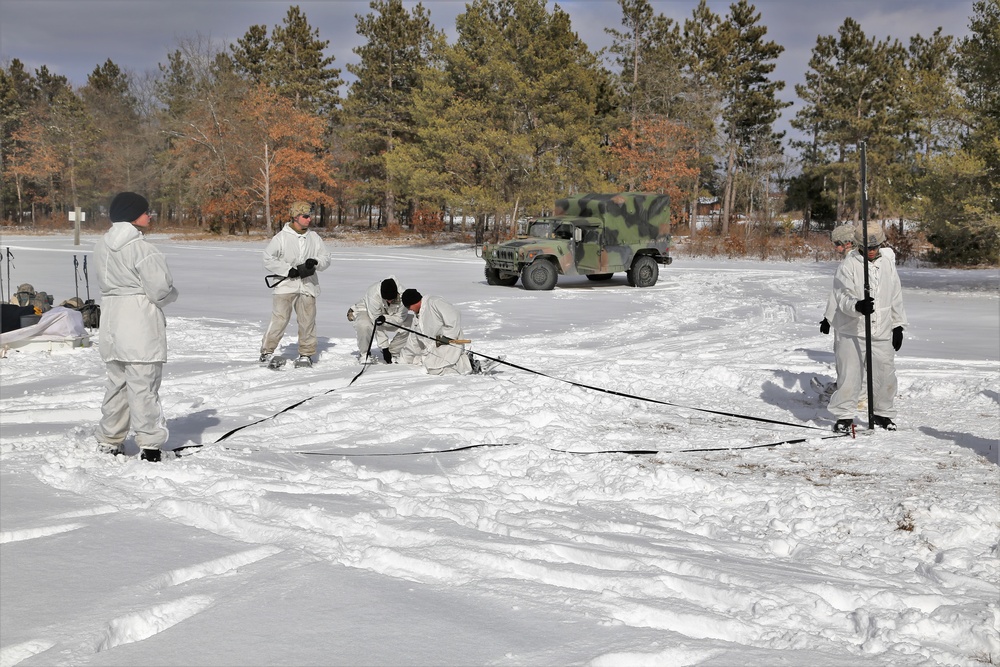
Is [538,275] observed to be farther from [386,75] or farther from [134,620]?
[386,75]

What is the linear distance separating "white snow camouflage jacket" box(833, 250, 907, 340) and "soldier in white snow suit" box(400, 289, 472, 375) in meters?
3.78

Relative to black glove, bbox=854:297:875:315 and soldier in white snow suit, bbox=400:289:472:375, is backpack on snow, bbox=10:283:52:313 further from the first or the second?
black glove, bbox=854:297:875:315

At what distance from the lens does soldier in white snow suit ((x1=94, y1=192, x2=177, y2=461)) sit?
17.2ft

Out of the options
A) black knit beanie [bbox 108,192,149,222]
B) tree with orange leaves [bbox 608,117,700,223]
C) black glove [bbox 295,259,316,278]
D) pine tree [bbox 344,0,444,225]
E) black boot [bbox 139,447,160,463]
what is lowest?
black boot [bbox 139,447,160,463]

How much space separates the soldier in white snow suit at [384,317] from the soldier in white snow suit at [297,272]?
505 millimetres

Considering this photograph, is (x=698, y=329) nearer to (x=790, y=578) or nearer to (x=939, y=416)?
(x=939, y=416)

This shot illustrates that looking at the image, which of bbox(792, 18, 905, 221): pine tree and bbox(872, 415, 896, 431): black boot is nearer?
bbox(872, 415, 896, 431): black boot

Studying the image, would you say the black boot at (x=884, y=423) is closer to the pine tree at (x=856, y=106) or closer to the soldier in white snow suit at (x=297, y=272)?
the soldier in white snow suit at (x=297, y=272)

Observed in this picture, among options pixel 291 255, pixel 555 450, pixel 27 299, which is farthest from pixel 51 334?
pixel 555 450

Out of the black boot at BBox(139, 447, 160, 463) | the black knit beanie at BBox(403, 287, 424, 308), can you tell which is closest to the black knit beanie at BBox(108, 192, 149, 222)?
the black boot at BBox(139, 447, 160, 463)

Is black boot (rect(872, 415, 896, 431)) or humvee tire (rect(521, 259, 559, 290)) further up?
humvee tire (rect(521, 259, 559, 290))

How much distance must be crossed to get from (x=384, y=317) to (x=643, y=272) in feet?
37.9

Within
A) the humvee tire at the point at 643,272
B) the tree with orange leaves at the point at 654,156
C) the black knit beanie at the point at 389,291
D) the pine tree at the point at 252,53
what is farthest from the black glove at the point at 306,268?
the pine tree at the point at 252,53

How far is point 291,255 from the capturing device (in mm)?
9016
